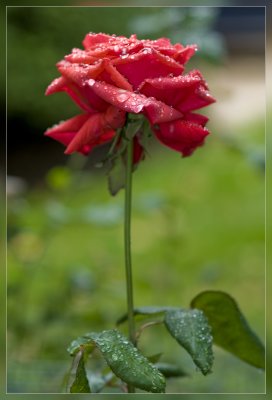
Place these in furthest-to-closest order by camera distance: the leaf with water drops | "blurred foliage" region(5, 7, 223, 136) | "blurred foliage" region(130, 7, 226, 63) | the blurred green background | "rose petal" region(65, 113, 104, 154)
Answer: "blurred foliage" region(5, 7, 223, 136) → the blurred green background → "blurred foliage" region(130, 7, 226, 63) → "rose petal" region(65, 113, 104, 154) → the leaf with water drops

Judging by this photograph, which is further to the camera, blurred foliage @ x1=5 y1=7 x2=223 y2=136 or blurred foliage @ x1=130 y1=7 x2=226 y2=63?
blurred foliage @ x1=5 y1=7 x2=223 y2=136

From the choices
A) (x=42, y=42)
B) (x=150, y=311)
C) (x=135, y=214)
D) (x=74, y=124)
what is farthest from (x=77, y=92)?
(x=42, y=42)

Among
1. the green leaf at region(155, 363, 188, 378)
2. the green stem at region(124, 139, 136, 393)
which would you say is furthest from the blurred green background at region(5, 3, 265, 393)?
the green stem at region(124, 139, 136, 393)

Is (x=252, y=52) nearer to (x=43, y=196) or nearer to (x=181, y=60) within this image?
(x=43, y=196)

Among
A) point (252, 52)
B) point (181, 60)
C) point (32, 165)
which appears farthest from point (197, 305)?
point (252, 52)

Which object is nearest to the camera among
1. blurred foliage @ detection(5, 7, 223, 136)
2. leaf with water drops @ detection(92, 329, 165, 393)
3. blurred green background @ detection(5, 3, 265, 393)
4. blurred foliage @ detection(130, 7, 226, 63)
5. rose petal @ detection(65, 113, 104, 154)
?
leaf with water drops @ detection(92, 329, 165, 393)

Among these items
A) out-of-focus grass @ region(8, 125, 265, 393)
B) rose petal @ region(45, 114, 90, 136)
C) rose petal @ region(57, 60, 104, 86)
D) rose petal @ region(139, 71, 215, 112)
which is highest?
rose petal @ region(57, 60, 104, 86)

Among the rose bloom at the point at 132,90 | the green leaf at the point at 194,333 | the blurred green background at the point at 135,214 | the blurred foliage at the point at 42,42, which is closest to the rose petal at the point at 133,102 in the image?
the rose bloom at the point at 132,90

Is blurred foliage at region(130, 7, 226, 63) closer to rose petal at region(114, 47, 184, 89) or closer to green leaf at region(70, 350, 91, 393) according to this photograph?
rose petal at region(114, 47, 184, 89)
